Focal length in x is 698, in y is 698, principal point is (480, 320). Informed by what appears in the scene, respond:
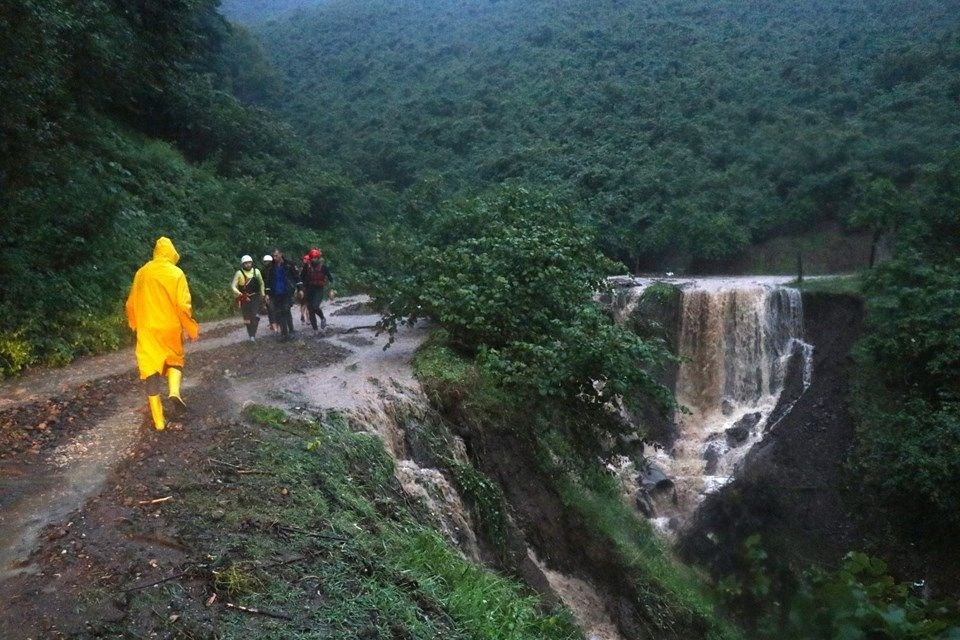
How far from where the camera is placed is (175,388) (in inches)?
254

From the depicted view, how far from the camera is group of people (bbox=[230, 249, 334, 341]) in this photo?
10.9 meters

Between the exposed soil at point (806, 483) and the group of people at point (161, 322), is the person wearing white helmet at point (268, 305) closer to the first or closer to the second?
the group of people at point (161, 322)

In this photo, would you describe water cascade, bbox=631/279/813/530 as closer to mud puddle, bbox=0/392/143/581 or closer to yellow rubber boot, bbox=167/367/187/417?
yellow rubber boot, bbox=167/367/187/417

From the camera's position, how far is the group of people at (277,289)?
35.7ft

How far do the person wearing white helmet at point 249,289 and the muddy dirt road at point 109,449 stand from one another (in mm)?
521

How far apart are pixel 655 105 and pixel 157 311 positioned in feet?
113

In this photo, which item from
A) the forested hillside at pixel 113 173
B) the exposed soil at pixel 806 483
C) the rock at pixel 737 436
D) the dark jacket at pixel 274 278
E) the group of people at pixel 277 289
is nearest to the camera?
the forested hillside at pixel 113 173

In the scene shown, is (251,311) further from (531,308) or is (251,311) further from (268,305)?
(531,308)

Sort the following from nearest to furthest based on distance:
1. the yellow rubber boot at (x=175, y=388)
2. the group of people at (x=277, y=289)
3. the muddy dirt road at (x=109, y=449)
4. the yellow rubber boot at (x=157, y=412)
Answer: the muddy dirt road at (x=109, y=449)
the yellow rubber boot at (x=157, y=412)
the yellow rubber boot at (x=175, y=388)
the group of people at (x=277, y=289)

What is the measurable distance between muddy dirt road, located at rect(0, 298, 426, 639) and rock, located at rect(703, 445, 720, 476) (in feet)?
28.2

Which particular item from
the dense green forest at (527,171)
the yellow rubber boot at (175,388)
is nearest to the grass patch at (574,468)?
the dense green forest at (527,171)

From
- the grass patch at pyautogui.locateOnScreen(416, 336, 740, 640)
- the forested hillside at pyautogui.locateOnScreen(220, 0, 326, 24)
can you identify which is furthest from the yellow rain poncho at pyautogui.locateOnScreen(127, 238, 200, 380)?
the forested hillside at pyautogui.locateOnScreen(220, 0, 326, 24)


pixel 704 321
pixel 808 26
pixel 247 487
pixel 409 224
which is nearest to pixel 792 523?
pixel 704 321

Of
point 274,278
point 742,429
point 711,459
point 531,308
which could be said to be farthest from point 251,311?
point 742,429
